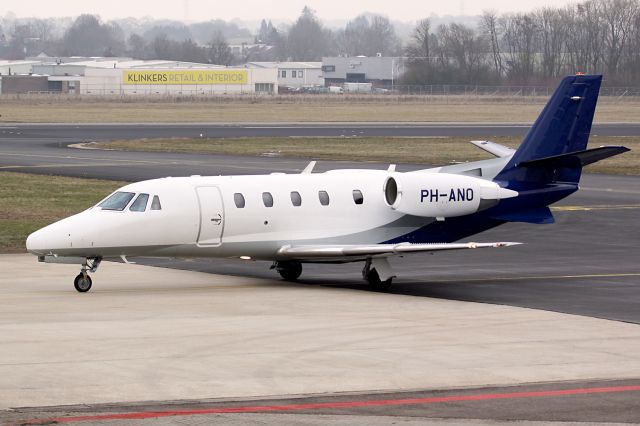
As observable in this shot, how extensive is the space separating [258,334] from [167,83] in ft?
515

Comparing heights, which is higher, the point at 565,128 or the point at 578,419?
the point at 565,128

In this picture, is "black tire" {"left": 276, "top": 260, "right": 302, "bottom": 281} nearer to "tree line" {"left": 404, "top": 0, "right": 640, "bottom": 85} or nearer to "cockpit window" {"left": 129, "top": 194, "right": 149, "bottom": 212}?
"cockpit window" {"left": 129, "top": 194, "right": 149, "bottom": 212}

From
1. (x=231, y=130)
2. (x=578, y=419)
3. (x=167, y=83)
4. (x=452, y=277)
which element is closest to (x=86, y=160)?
(x=231, y=130)

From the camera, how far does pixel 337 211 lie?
1171 inches

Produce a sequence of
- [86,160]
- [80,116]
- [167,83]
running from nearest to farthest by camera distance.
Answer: [86,160] < [80,116] < [167,83]

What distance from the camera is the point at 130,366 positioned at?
19.5 meters

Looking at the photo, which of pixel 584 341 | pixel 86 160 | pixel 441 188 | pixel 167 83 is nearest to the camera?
pixel 584 341

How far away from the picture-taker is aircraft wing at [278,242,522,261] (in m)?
28.5

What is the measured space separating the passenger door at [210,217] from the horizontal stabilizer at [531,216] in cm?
691

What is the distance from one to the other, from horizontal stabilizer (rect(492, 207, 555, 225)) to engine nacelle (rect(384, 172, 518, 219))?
709 millimetres

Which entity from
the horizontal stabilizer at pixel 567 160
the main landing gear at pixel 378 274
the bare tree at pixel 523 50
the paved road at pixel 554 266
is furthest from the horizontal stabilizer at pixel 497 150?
the bare tree at pixel 523 50

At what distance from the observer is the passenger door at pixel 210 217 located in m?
28.2

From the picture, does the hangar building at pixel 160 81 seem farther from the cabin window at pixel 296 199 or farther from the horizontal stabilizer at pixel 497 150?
the cabin window at pixel 296 199

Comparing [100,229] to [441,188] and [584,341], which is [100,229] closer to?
[441,188]
